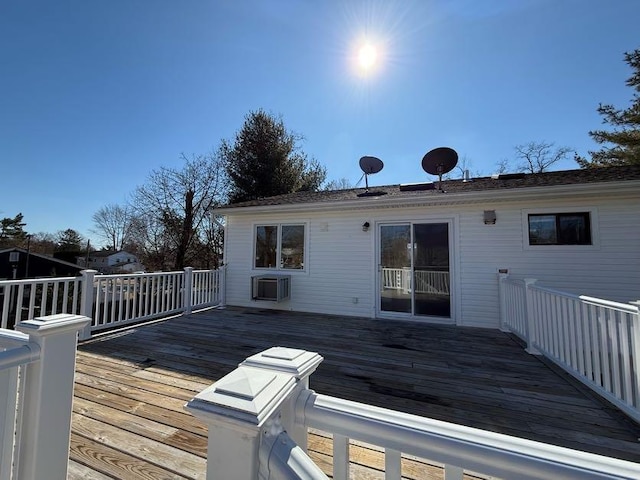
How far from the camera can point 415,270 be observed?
557cm

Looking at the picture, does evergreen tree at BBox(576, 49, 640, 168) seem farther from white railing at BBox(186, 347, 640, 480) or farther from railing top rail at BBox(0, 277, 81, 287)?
railing top rail at BBox(0, 277, 81, 287)

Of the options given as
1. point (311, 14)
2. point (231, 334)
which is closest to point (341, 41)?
point (311, 14)

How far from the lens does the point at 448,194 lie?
5.24 metres

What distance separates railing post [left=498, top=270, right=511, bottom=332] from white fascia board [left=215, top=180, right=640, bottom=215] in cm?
140

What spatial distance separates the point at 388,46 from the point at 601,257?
5.72 m

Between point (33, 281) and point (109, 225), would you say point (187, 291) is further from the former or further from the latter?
point (109, 225)

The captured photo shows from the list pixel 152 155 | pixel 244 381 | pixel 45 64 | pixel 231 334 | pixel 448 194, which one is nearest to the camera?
pixel 244 381

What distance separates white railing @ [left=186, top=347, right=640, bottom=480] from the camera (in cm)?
57

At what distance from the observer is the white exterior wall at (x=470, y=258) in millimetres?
4656

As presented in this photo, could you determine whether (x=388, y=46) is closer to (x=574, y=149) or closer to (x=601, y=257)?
(x=601, y=257)

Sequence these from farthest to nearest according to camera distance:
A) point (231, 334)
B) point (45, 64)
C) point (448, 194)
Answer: point (45, 64)
point (448, 194)
point (231, 334)

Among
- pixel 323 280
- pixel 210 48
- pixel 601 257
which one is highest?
pixel 210 48

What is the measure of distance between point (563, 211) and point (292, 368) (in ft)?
19.8

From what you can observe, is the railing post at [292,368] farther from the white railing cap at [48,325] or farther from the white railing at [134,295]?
the white railing at [134,295]
